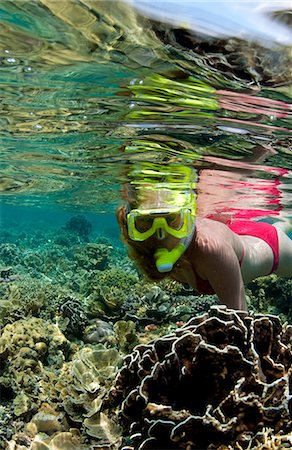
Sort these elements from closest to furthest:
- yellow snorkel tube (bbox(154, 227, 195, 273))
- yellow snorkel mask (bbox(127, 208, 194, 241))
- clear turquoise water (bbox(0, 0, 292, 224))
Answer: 1. clear turquoise water (bbox(0, 0, 292, 224))
2. yellow snorkel tube (bbox(154, 227, 195, 273))
3. yellow snorkel mask (bbox(127, 208, 194, 241))

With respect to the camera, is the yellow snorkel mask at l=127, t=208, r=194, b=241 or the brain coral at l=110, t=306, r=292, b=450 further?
the yellow snorkel mask at l=127, t=208, r=194, b=241

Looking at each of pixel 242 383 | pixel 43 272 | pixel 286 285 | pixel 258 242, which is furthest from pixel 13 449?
pixel 43 272

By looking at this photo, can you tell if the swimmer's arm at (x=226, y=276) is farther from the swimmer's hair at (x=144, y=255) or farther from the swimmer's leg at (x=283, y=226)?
the swimmer's leg at (x=283, y=226)

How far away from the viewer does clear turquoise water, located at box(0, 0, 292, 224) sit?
494 centimetres

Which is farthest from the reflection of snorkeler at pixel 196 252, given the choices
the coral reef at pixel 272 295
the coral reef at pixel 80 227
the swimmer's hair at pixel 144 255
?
the coral reef at pixel 80 227

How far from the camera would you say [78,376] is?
6027 mm

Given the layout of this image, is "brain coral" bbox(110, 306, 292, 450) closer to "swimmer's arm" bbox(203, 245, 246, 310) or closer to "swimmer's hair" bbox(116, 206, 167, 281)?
"swimmer's arm" bbox(203, 245, 246, 310)

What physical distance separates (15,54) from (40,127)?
398 cm

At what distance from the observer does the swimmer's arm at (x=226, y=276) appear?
19.7 feet

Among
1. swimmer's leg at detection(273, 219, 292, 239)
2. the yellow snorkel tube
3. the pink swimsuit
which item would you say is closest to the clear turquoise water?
swimmer's leg at detection(273, 219, 292, 239)

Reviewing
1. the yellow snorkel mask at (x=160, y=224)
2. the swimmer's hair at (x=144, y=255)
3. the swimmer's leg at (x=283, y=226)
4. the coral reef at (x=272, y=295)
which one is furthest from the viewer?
the coral reef at (x=272, y=295)

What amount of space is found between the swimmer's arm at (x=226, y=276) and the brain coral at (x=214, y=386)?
1.17 metres

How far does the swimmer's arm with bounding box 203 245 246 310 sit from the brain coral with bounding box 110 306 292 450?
3.82 ft

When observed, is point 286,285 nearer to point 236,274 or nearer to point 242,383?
point 236,274
